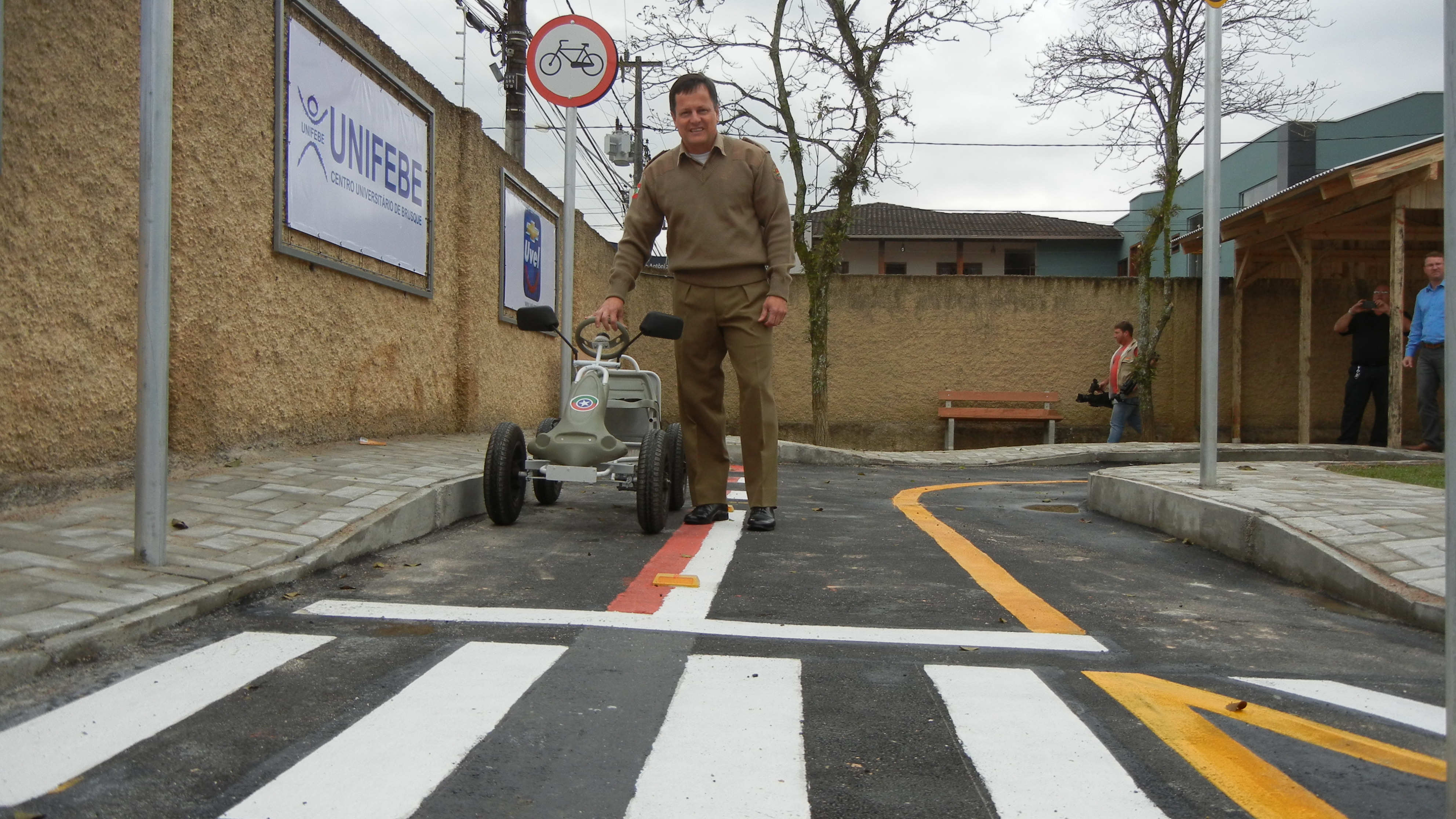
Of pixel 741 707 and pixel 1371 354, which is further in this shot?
pixel 1371 354

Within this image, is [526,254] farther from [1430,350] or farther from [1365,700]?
[1365,700]

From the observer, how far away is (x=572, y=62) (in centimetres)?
718

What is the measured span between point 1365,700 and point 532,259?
416 inches

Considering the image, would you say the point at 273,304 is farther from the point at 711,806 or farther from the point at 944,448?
the point at 944,448

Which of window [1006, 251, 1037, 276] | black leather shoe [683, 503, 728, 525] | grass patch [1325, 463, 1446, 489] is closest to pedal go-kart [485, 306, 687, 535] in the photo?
black leather shoe [683, 503, 728, 525]

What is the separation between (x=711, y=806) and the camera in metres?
1.90

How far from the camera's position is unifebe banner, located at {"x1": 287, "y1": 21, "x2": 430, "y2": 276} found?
6.45m

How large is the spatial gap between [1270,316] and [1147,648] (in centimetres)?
1508

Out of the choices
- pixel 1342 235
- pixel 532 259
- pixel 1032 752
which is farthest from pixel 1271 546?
pixel 1342 235

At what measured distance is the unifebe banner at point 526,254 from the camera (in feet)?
35.9

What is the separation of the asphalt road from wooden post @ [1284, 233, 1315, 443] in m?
11.2

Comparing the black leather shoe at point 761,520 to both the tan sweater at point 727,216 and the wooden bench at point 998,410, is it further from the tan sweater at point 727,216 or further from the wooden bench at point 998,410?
the wooden bench at point 998,410

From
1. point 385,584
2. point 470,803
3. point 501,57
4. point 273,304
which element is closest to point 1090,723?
point 470,803

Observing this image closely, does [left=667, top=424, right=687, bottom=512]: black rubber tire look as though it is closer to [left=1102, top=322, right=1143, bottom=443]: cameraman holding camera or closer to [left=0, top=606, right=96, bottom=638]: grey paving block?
[left=0, top=606, right=96, bottom=638]: grey paving block
